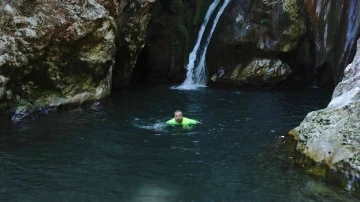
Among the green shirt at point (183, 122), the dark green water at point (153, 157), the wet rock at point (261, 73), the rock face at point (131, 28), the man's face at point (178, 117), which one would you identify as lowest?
the dark green water at point (153, 157)

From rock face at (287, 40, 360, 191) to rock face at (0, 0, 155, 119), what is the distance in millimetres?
7976

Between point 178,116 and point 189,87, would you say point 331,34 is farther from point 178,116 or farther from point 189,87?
point 178,116

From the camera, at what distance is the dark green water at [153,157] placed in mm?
8287

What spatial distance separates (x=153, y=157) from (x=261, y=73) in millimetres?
11201

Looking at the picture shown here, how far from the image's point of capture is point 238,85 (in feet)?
68.0

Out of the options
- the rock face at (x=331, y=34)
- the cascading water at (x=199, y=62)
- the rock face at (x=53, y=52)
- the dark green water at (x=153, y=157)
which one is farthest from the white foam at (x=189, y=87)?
the rock face at (x=331, y=34)

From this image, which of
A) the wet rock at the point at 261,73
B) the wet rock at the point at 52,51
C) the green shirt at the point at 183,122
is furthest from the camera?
the wet rock at the point at 261,73

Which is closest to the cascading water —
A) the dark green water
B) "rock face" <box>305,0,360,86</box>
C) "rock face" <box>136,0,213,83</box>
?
"rock face" <box>136,0,213,83</box>

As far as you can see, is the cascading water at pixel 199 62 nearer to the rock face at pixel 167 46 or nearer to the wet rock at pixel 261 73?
the rock face at pixel 167 46

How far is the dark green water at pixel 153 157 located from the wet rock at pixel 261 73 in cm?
410

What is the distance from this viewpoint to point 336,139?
8.90m

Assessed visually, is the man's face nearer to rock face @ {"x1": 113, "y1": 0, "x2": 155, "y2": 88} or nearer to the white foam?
rock face @ {"x1": 113, "y1": 0, "x2": 155, "y2": 88}

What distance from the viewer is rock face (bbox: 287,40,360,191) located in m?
8.40

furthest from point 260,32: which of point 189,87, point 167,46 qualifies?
point 167,46
